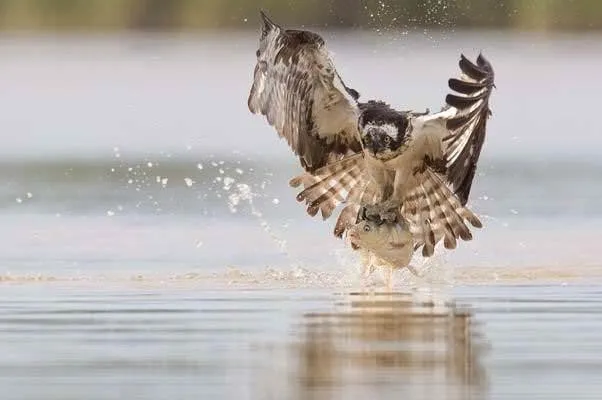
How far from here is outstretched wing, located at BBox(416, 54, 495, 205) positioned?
12273 mm

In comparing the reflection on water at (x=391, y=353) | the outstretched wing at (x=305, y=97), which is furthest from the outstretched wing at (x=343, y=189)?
the reflection on water at (x=391, y=353)

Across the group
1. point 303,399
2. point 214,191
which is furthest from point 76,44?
point 303,399

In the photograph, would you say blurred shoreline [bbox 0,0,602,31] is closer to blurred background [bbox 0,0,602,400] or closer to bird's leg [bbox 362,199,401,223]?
blurred background [bbox 0,0,602,400]

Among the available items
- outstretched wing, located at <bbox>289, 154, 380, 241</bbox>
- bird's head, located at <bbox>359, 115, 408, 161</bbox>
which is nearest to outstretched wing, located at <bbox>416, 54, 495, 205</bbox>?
bird's head, located at <bbox>359, 115, 408, 161</bbox>

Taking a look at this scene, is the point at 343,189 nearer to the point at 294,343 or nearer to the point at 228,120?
the point at 294,343

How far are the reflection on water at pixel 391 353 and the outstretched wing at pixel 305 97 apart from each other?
1.92m

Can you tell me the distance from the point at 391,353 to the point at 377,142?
10.7 ft

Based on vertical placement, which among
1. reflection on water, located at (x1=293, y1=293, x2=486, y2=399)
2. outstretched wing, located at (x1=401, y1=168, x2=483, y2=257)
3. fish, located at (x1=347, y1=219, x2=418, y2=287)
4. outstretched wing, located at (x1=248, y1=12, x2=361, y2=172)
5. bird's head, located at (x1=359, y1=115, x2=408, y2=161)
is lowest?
reflection on water, located at (x1=293, y1=293, x2=486, y2=399)

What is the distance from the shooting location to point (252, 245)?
13773 mm

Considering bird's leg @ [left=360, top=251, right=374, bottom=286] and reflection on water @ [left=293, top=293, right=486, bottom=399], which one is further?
bird's leg @ [left=360, top=251, right=374, bottom=286]

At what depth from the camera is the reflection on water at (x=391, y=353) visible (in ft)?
26.9

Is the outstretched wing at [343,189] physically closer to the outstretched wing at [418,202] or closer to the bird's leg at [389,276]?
the outstretched wing at [418,202]

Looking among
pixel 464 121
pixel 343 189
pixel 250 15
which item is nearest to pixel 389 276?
pixel 343 189

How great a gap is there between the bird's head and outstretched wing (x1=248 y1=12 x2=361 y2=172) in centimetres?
34
